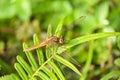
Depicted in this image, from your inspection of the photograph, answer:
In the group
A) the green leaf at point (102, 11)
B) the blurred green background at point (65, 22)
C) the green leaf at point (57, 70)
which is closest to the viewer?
the green leaf at point (57, 70)

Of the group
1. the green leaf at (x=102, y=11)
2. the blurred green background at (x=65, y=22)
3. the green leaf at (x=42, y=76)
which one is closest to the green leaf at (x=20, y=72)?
the green leaf at (x=42, y=76)

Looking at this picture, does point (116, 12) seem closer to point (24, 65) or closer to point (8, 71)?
point (8, 71)

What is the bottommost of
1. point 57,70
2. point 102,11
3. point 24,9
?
point 57,70

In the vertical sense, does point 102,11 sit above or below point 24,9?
below

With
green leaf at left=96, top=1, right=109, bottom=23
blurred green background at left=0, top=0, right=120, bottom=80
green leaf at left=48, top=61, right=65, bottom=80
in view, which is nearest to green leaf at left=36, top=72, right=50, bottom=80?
green leaf at left=48, top=61, right=65, bottom=80

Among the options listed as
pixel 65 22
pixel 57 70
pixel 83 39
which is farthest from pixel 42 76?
pixel 65 22

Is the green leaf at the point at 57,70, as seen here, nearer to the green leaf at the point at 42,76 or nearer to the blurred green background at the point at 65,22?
the green leaf at the point at 42,76

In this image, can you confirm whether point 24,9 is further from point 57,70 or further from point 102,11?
point 57,70

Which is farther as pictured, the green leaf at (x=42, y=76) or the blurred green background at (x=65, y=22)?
the blurred green background at (x=65, y=22)

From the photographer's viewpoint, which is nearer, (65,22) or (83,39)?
(83,39)
